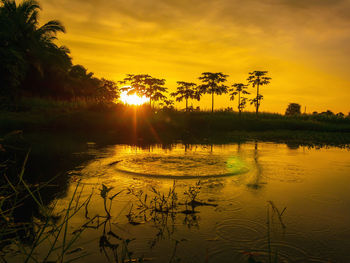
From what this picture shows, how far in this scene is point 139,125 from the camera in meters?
20.6

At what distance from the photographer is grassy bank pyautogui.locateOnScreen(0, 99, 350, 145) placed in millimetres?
18562

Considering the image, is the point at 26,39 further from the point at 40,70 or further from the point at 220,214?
the point at 220,214

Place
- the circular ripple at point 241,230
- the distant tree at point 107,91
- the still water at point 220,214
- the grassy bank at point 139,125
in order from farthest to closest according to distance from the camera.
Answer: the distant tree at point 107,91
the grassy bank at point 139,125
the circular ripple at point 241,230
the still water at point 220,214

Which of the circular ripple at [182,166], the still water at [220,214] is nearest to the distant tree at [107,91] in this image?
the circular ripple at [182,166]

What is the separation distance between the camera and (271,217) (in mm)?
4539

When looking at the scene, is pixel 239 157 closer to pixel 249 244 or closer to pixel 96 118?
pixel 249 244

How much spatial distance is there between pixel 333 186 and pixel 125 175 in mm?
4979

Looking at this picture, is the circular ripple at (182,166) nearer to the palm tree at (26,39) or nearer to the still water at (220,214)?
the still water at (220,214)

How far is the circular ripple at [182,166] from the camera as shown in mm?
7477

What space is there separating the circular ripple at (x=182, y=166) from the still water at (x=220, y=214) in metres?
0.03

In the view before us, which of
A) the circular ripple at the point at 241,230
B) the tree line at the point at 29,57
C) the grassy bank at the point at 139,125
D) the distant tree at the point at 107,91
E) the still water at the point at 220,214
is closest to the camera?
the still water at the point at 220,214

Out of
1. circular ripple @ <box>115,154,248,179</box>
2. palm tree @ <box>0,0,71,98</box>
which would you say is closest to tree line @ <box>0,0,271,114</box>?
palm tree @ <box>0,0,71,98</box>

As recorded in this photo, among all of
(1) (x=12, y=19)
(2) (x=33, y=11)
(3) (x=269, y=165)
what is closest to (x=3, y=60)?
(1) (x=12, y=19)

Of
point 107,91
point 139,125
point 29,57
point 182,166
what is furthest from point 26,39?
point 182,166
